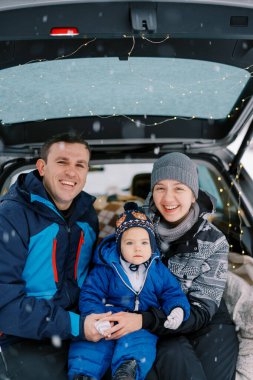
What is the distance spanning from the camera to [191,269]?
245cm

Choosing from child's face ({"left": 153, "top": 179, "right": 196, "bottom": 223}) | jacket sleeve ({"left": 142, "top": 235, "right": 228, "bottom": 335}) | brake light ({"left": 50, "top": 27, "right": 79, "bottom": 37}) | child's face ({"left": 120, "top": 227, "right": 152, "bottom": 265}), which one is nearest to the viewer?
brake light ({"left": 50, "top": 27, "right": 79, "bottom": 37})

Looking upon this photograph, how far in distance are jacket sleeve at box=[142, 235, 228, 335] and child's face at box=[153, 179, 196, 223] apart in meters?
0.24

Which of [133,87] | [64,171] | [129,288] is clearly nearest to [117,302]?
[129,288]

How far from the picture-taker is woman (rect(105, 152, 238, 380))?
2213mm

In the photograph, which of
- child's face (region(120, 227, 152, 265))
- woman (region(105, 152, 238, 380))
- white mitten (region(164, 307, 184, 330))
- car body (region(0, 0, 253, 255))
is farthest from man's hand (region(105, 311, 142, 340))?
car body (region(0, 0, 253, 255))

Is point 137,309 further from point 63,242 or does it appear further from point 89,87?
point 89,87

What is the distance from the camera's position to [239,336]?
8.05ft

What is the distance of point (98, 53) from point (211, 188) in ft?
5.44

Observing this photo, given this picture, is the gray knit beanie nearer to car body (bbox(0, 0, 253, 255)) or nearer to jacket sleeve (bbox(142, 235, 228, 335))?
jacket sleeve (bbox(142, 235, 228, 335))

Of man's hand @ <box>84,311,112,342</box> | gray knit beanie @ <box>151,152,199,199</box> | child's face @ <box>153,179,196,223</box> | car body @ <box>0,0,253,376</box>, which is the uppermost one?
car body @ <box>0,0,253,376</box>

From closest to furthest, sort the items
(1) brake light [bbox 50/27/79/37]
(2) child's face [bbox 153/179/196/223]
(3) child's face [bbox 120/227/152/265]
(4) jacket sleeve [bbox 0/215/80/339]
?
(1) brake light [bbox 50/27/79/37] → (4) jacket sleeve [bbox 0/215/80/339] → (3) child's face [bbox 120/227/152/265] → (2) child's face [bbox 153/179/196/223]

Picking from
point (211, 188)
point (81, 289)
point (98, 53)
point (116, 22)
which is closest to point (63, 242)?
point (81, 289)

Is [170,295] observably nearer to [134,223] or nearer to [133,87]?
[134,223]

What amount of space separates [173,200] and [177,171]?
14 cm
